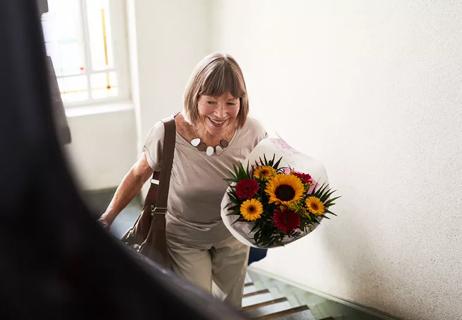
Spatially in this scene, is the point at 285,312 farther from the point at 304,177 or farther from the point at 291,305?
the point at 304,177

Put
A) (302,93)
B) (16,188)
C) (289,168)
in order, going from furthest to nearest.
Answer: (302,93), (289,168), (16,188)

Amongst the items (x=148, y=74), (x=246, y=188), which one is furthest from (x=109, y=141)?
(x=246, y=188)

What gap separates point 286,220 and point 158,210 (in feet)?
1.80

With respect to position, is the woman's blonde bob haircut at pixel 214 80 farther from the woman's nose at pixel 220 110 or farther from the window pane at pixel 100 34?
the window pane at pixel 100 34

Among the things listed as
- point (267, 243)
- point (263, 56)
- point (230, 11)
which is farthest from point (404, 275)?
point (230, 11)

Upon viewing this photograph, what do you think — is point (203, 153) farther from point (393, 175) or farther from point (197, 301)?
point (197, 301)

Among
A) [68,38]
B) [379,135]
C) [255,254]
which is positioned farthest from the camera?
[68,38]

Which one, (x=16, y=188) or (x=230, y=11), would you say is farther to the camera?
(x=230, y=11)

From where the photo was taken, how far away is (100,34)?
5289 millimetres

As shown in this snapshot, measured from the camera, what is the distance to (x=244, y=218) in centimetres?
260

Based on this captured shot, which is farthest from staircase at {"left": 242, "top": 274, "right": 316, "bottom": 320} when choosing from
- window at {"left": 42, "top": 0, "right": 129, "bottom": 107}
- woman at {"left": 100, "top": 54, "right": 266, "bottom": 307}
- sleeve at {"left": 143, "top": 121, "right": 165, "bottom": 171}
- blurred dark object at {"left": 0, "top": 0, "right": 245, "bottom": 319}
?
blurred dark object at {"left": 0, "top": 0, "right": 245, "bottom": 319}

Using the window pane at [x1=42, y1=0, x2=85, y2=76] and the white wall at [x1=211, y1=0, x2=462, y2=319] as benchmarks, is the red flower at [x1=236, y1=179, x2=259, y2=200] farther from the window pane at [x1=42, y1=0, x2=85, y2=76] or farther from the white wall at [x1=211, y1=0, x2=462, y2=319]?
the window pane at [x1=42, y1=0, x2=85, y2=76]

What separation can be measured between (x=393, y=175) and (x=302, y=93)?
0.95 meters

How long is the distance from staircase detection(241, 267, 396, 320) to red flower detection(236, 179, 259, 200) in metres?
0.95
